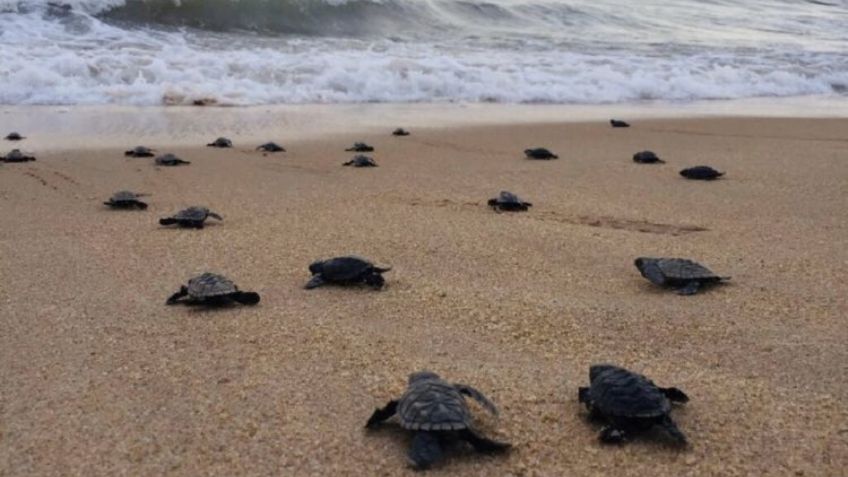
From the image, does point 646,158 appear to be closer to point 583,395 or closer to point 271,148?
point 271,148

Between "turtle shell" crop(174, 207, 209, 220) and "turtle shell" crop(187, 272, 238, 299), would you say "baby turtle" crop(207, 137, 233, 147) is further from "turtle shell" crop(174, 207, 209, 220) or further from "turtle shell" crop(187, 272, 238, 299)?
"turtle shell" crop(187, 272, 238, 299)

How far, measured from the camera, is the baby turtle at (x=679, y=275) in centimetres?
373

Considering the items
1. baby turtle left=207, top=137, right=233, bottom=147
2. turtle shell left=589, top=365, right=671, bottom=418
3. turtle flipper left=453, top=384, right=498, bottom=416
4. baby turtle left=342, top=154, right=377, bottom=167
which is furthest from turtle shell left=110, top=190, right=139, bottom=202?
turtle shell left=589, top=365, right=671, bottom=418

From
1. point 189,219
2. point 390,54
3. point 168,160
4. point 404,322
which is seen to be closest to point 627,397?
point 404,322

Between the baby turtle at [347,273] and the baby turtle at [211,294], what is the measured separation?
1.17 feet

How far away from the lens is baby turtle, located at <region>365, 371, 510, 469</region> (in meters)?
2.24

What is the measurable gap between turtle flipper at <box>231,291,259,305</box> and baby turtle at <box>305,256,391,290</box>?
309mm

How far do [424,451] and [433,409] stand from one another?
4.5 inches

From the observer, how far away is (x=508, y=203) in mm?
5508

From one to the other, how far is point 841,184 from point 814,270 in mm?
2719

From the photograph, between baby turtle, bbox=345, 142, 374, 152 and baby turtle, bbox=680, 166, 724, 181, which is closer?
baby turtle, bbox=680, 166, 724, 181

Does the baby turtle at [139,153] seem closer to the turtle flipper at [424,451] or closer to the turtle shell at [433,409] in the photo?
the turtle shell at [433,409]

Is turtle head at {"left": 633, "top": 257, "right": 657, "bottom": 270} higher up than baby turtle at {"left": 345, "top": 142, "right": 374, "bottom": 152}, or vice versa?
turtle head at {"left": 633, "top": 257, "right": 657, "bottom": 270}

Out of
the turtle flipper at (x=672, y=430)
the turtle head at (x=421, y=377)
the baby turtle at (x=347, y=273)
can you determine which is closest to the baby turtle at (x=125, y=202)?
the baby turtle at (x=347, y=273)
